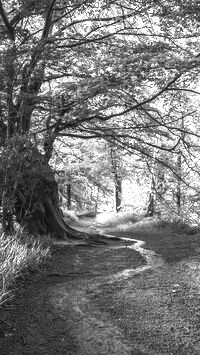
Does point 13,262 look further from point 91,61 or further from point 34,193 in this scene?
point 91,61

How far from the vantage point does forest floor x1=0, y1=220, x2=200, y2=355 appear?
329 centimetres

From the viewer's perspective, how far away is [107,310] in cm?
425

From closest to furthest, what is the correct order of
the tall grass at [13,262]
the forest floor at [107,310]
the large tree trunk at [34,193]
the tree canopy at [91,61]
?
the forest floor at [107,310] → the tall grass at [13,262] → the large tree trunk at [34,193] → the tree canopy at [91,61]

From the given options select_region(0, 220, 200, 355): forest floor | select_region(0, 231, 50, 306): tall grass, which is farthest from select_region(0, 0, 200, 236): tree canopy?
select_region(0, 220, 200, 355): forest floor

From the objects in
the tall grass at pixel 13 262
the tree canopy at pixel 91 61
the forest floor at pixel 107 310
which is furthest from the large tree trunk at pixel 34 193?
the forest floor at pixel 107 310

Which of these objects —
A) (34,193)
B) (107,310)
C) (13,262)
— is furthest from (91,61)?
(107,310)

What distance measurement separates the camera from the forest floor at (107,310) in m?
3.29

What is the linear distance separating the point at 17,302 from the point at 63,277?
1603 millimetres

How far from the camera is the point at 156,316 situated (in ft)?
13.0

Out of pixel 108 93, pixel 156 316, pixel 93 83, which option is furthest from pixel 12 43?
pixel 156 316

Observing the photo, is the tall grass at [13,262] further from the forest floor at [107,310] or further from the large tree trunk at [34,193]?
the large tree trunk at [34,193]

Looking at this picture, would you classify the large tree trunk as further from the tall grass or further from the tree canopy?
the tall grass

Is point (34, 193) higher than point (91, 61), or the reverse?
point (91, 61)

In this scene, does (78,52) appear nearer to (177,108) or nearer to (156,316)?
(177,108)
